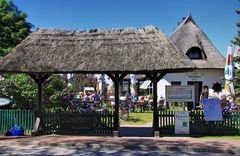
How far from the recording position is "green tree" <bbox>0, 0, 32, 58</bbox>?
40.6 m

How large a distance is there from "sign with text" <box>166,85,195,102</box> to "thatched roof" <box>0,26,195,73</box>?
143 centimetres

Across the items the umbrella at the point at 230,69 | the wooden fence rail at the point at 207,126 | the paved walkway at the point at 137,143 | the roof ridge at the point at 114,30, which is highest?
the roof ridge at the point at 114,30

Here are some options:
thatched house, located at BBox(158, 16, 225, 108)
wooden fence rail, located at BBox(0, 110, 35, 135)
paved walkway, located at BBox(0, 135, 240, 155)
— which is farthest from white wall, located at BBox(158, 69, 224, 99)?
wooden fence rail, located at BBox(0, 110, 35, 135)

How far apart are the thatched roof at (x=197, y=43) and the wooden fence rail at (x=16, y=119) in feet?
66.4

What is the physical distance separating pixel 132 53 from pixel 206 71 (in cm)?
1879

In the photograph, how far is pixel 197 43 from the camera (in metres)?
36.6

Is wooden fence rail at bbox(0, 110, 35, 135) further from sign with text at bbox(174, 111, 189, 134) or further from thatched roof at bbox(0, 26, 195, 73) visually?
sign with text at bbox(174, 111, 189, 134)

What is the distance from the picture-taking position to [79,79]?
156ft

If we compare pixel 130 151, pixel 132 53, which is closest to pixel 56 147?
pixel 130 151

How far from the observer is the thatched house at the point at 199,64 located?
113 ft

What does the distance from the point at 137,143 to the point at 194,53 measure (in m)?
23.1

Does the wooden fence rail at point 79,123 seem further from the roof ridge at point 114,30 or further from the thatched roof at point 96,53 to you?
the roof ridge at point 114,30

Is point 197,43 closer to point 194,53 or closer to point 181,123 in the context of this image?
point 194,53

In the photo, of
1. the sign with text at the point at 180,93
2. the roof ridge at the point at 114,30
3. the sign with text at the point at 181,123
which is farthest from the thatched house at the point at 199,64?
the sign with text at the point at 181,123
